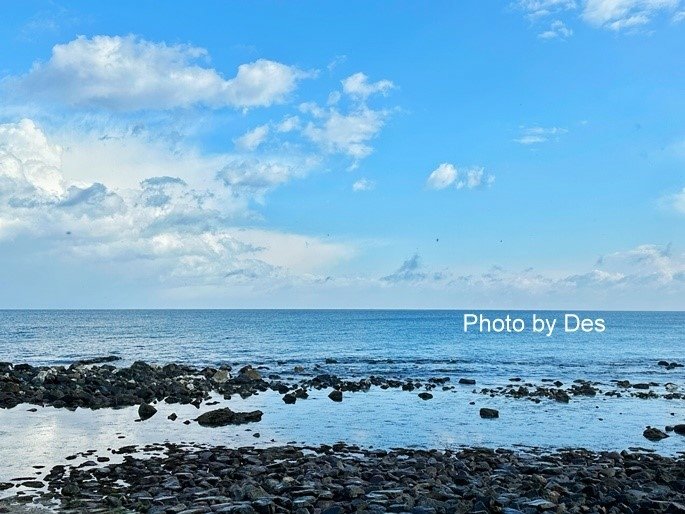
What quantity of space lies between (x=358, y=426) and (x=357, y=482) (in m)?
10.6

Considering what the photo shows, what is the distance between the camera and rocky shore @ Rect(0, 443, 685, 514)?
13.9 metres

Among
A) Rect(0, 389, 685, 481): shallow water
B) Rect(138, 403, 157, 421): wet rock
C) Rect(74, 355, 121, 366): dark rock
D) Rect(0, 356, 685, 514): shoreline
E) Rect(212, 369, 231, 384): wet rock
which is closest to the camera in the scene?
Rect(0, 356, 685, 514): shoreline

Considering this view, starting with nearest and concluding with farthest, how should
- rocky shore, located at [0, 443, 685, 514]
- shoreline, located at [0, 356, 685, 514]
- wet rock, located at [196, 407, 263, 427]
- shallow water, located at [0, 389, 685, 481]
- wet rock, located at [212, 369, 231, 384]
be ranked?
rocky shore, located at [0, 443, 685, 514]
shoreline, located at [0, 356, 685, 514]
shallow water, located at [0, 389, 685, 481]
wet rock, located at [196, 407, 263, 427]
wet rock, located at [212, 369, 231, 384]

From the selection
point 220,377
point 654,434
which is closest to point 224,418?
point 220,377

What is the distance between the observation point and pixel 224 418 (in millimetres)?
26156

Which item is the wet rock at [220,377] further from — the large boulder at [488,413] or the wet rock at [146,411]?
the large boulder at [488,413]

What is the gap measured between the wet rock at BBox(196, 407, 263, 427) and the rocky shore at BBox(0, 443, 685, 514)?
4.60m

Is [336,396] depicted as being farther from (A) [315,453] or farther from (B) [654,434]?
(B) [654,434]

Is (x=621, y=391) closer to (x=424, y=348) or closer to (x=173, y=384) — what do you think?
(x=173, y=384)

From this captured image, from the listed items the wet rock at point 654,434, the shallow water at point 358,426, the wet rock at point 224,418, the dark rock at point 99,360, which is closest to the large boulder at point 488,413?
the shallow water at point 358,426

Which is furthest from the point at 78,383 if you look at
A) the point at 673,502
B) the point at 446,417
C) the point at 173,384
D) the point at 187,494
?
the point at 673,502

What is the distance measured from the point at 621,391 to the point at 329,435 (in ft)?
77.2

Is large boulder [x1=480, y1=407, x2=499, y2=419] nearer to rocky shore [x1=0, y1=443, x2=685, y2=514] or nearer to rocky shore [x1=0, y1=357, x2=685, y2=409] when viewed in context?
rocky shore [x1=0, y1=357, x2=685, y2=409]

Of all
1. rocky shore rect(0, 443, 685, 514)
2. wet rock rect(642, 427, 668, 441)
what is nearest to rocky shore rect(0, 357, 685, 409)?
wet rock rect(642, 427, 668, 441)
